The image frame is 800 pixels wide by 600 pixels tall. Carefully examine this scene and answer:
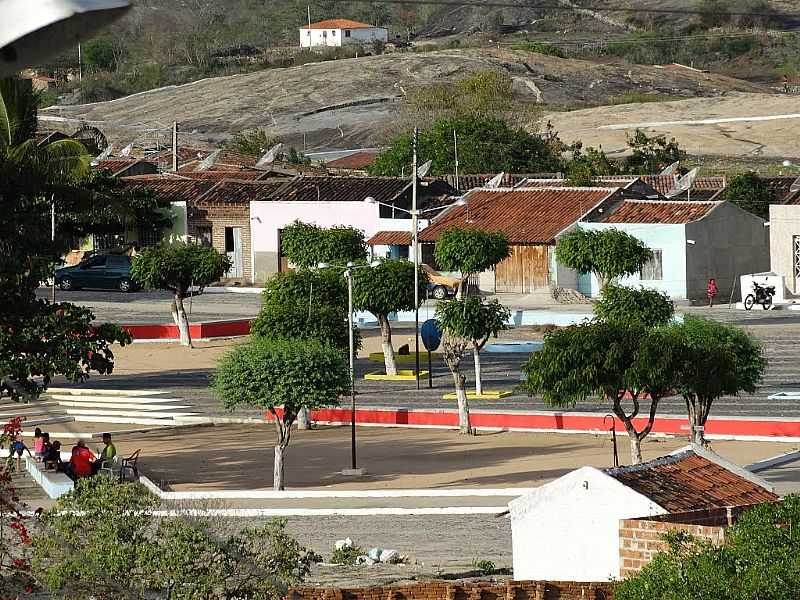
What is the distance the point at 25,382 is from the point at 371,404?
411 inches

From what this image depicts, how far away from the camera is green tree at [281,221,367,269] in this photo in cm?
3928

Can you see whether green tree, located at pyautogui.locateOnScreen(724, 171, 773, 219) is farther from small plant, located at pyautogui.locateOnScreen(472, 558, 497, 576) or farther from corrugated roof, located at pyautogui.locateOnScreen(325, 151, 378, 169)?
small plant, located at pyautogui.locateOnScreen(472, 558, 497, 576)

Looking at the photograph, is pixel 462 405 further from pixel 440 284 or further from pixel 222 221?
pixel 222 221

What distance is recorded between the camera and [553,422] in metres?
28.9

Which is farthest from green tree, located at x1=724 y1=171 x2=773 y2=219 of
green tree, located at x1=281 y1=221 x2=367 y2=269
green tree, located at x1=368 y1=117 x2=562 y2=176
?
green tree, located at x1=281 y1=221 x2=367 y2=269

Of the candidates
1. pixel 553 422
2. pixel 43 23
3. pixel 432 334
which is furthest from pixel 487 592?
pixel 432 334

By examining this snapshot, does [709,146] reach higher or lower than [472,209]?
higher

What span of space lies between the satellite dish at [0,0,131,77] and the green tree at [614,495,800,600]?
7144 mm

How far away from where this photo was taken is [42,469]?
78.3ft

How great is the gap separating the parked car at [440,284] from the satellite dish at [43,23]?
40.2 metres

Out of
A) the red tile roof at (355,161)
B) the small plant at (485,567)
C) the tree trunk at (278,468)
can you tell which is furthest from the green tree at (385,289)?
the red tile roof at (355,161)

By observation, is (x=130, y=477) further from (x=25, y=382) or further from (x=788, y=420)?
(x=788, y=420)

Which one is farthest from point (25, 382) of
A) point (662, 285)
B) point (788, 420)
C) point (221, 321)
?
point (662, 285)

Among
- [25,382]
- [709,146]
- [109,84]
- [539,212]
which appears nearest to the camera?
[25,382]
